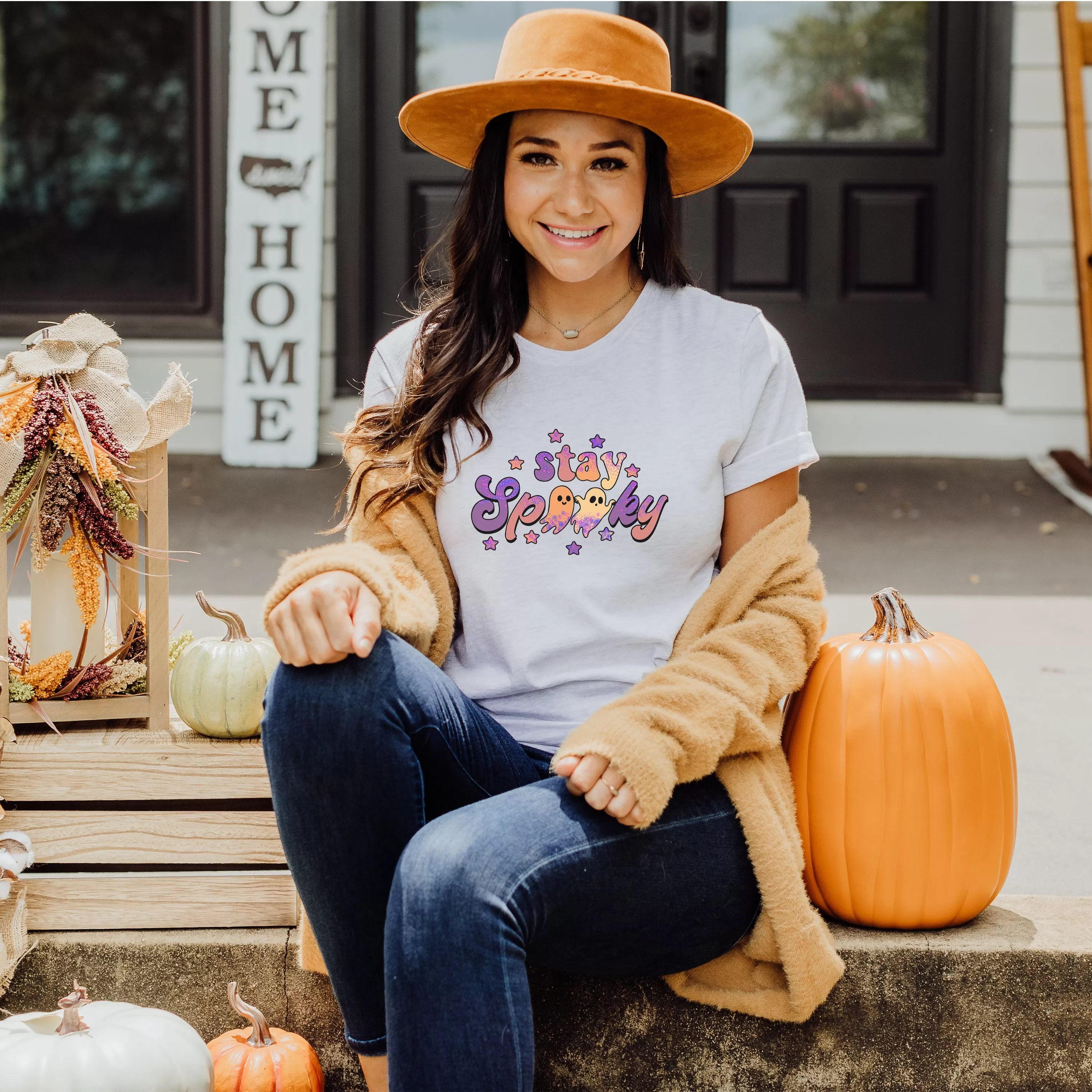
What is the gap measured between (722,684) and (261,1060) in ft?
2.61

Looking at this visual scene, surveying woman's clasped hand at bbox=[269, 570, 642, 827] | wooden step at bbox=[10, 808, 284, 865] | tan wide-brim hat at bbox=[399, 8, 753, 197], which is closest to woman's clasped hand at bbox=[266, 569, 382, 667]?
woman's clasped hand at bbox=[269, 570, 642, 827]

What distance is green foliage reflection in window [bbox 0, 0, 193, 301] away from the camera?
5605mm

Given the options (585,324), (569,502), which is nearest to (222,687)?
(569,502)

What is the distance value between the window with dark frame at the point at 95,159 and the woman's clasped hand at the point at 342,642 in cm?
423

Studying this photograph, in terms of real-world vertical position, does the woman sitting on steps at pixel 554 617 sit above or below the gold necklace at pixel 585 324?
below

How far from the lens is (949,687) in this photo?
171cm

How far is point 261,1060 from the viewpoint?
1.76m

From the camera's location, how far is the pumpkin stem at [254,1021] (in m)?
1.78

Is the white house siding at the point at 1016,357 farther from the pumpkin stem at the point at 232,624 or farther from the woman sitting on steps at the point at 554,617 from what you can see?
the woman sitting on steps at the point at 554,617

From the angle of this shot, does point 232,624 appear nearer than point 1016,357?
Yes

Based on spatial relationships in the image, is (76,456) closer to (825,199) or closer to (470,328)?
(470,328)

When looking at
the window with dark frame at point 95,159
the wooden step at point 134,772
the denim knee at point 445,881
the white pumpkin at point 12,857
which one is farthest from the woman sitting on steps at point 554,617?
the window with dark frame at point 95,159

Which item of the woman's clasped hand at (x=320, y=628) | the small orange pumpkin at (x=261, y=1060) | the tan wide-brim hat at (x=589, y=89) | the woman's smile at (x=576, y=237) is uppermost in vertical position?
the tan wide-brim hat at (x=589, y=89)

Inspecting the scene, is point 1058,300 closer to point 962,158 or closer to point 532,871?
point 962,158
